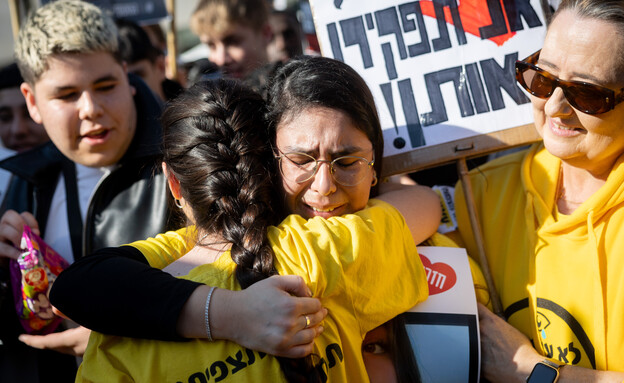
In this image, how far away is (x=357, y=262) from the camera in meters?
1.91

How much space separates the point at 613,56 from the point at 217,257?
150 cm

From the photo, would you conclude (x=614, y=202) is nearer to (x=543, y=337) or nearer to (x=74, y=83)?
(x=543, y=337)

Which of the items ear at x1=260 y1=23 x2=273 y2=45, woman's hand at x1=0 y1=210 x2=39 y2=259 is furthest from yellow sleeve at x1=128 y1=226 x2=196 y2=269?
ear at x1=260 y1=23 x2=273 y2=45

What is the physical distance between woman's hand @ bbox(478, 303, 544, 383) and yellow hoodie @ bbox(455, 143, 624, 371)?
7cm

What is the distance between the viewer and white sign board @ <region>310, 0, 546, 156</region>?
2703 mm

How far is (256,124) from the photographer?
2295 millimetres

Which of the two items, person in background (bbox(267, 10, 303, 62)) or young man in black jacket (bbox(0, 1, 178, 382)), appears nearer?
young man in black jacket (bbox(0, 1, 178, 382))

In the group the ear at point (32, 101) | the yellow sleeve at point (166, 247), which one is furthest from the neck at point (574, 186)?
the ear at point (32, 101)

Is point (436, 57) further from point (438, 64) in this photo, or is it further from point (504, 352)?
point (504, 352)

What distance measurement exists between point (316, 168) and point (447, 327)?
0.70m

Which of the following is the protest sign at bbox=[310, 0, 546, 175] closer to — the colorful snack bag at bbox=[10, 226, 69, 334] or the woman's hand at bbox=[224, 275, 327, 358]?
the woman's hand at bbox=[224, 275, 327, 358]

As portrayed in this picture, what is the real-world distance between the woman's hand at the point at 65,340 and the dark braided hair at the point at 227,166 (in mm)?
844

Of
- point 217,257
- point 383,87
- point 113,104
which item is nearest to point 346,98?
point 383,87

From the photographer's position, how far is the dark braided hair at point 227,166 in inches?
80.2
